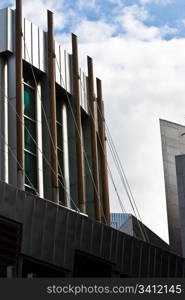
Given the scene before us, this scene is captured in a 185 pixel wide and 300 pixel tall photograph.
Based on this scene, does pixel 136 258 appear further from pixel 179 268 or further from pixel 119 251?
pixel 179 268

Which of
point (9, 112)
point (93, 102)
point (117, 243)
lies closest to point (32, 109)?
point (9, 112)

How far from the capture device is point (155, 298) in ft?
46.1

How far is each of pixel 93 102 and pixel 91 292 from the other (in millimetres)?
25652

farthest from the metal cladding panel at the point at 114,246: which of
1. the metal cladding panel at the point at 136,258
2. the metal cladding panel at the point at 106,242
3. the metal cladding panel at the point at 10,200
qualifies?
the metal cladding panel at the point at 10,200

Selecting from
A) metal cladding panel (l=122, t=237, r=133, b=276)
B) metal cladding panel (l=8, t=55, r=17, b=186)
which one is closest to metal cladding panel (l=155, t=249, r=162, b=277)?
metal cladding panel (l=122, t=237, r=133, b=276)

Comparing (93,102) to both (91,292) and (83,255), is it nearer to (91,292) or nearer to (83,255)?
(83,255)

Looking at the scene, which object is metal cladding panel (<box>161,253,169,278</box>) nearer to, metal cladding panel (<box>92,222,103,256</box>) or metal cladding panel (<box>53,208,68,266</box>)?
metal cladding panel (<box>92,222,103,256</box>)

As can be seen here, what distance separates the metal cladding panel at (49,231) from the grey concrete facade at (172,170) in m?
30.7

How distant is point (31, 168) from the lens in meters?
33.5

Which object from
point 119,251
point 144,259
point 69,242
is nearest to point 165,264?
point 144,259

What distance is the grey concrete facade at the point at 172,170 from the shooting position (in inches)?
2222

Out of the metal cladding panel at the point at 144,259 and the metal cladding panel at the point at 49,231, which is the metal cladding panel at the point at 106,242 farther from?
the metal cladding panel at the point at 49,231

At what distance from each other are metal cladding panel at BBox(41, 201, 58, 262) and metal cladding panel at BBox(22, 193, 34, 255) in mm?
834

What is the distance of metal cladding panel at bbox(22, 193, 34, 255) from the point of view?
24.6 metres
